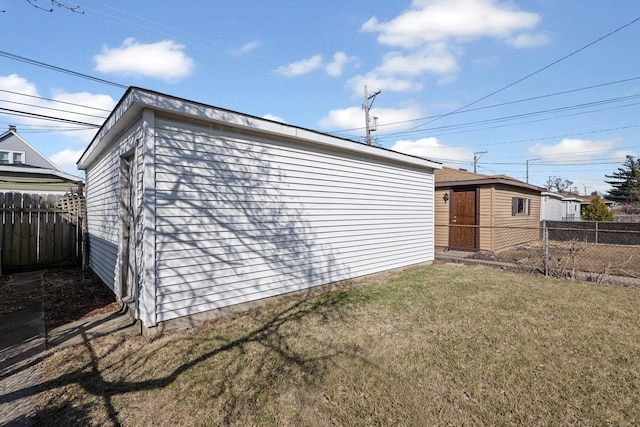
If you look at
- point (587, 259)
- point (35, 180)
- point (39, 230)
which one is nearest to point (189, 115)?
point (39, 230)

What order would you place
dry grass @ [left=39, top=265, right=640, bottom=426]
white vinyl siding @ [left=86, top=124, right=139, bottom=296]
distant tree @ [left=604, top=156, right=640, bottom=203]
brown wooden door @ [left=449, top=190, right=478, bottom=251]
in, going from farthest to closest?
1. distant tree @ [left=604, top=156, right=640, bottom=203]
2. brown wooden door @ [left=449, top=190, right=478, bottom=251]
3. white vinyl siding @ [left=86, top=124, right=139, bottom=296]
4. dry grass @ [left=39, top=265, right=640, bottom=426]

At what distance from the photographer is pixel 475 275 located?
24.2 feet

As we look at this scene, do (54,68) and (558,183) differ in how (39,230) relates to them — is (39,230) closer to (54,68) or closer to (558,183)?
(54,68)

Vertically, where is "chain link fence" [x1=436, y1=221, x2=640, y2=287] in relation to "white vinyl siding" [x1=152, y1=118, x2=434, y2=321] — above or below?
below

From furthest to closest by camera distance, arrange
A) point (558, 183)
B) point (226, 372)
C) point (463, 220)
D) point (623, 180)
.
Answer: point (558, 183) < point (623, 180) < point (463, 220) < point (226, 372)

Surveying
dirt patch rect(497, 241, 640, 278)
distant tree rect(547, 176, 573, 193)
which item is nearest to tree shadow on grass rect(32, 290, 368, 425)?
dirt patch rect(497, 241, 640, 278)

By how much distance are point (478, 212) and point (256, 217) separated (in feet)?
31.0

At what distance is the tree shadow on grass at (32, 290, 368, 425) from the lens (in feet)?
8.16

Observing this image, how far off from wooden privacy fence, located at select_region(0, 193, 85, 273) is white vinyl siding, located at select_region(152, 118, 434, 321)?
5.85 metres

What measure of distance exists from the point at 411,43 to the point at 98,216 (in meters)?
10.8

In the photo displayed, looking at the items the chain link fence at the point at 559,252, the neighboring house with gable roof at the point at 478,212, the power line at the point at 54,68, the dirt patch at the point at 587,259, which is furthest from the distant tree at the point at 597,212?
the power line at the point at 54,68

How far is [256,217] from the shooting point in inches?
194

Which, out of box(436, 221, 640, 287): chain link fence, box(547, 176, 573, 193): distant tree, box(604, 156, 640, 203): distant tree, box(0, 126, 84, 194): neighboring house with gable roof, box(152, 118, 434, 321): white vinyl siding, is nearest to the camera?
box(152, 118, 434, 321): white vinyl siding

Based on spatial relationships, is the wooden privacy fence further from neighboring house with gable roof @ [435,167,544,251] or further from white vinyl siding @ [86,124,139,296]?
neighboring house with gable roof @ [435,167,544,251]
